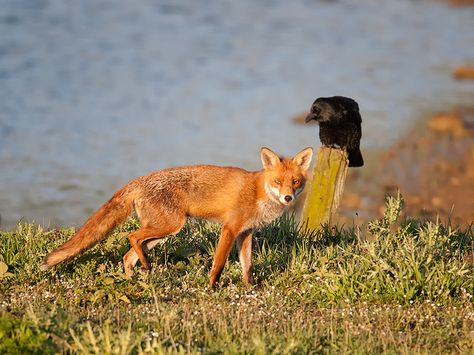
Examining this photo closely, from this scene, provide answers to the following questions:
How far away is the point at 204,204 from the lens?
9070mm

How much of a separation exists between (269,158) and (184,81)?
16.0 m

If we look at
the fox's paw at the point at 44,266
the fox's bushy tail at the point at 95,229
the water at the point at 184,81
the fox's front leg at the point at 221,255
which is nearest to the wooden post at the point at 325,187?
the fox's front leg at the point at 221,255

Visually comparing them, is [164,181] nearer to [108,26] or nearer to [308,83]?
[308,83]

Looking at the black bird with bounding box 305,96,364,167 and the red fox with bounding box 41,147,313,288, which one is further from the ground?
the black bird with bounding box 305,96,364,167

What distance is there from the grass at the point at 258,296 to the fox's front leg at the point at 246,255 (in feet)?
0.43

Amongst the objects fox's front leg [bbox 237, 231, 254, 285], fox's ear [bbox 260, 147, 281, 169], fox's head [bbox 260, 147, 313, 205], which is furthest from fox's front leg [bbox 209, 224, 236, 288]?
fox's ear [bbox 260, 147, 281, 169]

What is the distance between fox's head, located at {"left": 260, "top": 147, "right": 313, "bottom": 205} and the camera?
8930 millimetres

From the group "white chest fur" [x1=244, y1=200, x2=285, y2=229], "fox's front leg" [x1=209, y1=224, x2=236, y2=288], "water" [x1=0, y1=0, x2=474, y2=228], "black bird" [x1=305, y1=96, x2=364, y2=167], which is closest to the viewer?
"fox's front leg" [x1=209, y1=224, x2=236, y2=288]

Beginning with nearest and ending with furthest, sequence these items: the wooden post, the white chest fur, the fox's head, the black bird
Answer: the fox's head → the white chest fur → the black bird → the wooden post

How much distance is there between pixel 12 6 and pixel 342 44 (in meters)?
12.0

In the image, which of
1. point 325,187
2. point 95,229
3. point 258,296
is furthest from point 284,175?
point 95,229

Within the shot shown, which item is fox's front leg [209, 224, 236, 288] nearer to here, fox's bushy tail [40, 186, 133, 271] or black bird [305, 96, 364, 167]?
fox's bushy tail [40, 186, 133, 271]

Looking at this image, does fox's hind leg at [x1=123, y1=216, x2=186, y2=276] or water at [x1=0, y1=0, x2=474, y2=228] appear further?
water at [x1=0, y1=0, x2=474, y2=228]

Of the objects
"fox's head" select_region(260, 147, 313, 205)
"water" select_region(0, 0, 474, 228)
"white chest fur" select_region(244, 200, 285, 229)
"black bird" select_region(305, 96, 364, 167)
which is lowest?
"water" select_region(0, 0, 474, 228)
